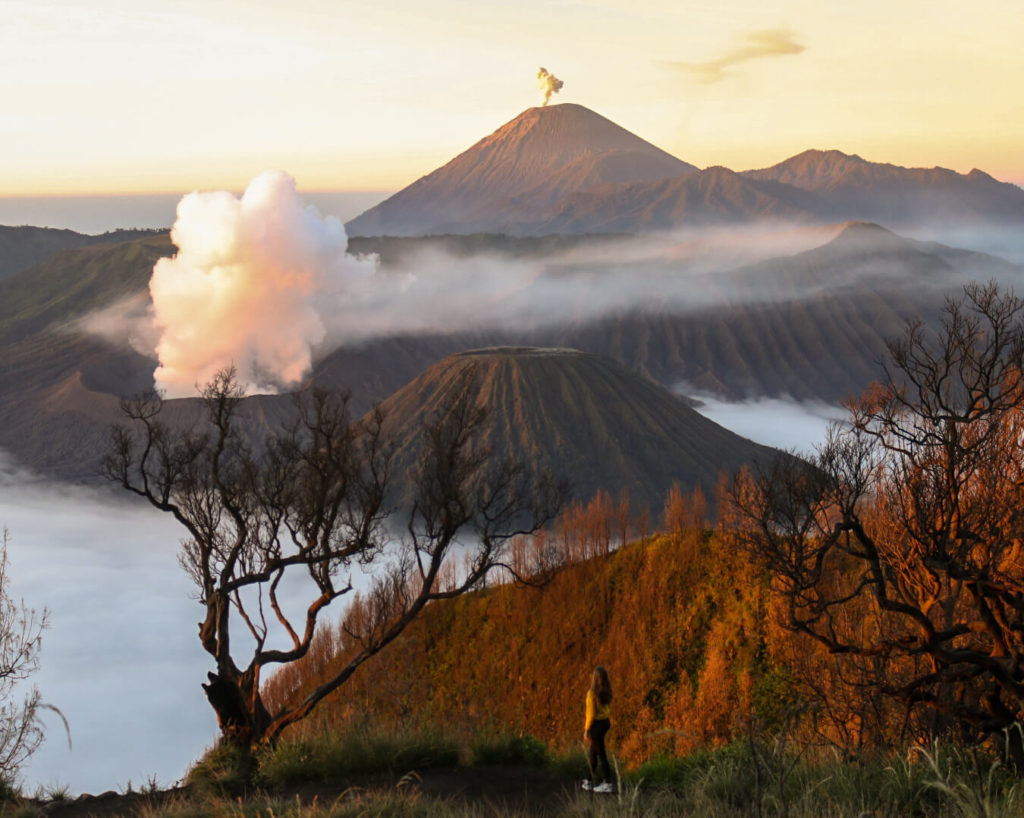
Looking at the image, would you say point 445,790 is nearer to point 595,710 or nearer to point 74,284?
point 595,710

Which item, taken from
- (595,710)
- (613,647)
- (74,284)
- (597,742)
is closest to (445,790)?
(597,742)

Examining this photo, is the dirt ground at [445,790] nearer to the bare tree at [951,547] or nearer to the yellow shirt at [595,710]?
the yellow shirt at [595,710]

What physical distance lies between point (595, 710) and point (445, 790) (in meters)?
1.97

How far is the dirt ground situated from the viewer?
11008 mm

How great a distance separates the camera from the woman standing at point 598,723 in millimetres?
11620

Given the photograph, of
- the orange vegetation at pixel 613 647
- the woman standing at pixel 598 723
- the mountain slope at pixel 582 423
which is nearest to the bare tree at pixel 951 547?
the woman standing at pixel 598 723

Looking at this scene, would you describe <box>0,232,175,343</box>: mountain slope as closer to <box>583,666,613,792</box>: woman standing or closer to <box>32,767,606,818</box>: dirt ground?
<box>32,767,606,818</box>: dirt ground

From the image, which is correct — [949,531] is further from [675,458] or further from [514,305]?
[514,305]

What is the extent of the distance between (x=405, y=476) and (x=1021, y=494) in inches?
3214

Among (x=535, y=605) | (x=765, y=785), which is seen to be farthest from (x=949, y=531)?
(x=535, y=605)

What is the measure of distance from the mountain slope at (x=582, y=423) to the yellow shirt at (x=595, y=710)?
77.0m

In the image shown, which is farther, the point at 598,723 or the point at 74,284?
the point at 74,284

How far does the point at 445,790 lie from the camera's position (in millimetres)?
11312

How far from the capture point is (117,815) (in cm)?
1127
